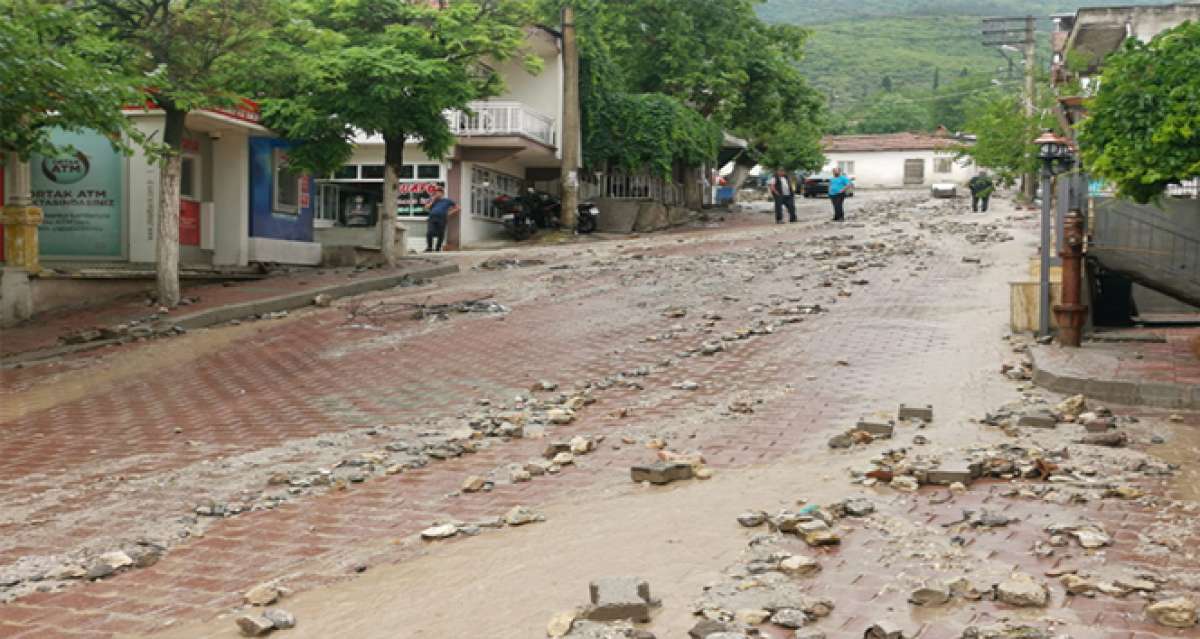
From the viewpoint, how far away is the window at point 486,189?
31312 millimetres

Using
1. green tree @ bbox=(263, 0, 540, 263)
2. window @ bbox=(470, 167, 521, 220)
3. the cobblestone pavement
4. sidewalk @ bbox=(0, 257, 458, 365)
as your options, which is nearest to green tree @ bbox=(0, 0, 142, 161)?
sidewalk @ bbox=(0, 257, 458, 365)

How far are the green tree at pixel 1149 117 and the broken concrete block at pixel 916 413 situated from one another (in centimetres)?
293

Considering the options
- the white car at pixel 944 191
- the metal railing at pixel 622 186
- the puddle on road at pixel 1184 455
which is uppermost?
the white car at pixel 944 191

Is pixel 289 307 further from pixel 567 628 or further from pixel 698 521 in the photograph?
pixel 567 628

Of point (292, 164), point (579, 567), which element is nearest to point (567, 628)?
point (579, 567)

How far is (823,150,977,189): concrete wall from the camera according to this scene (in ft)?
226

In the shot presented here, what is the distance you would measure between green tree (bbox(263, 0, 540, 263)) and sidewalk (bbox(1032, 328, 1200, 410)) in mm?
12435

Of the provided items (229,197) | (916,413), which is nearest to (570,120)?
(229,197)

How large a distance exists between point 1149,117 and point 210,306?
1325 centimetres

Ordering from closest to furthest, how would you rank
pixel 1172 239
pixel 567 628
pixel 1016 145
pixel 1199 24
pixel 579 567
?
pixel 567 628
pixel 579 567
pixel 1199 24
pixel 1172 239
pixel 1016 145

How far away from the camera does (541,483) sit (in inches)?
296

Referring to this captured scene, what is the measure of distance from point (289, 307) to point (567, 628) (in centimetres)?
1462

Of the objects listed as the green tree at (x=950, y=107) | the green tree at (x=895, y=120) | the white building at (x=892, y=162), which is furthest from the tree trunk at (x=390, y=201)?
the green tree at (x=895, y=120)

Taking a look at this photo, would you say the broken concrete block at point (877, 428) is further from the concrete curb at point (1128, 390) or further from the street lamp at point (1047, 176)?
the street lamp at point (1047, 176)
